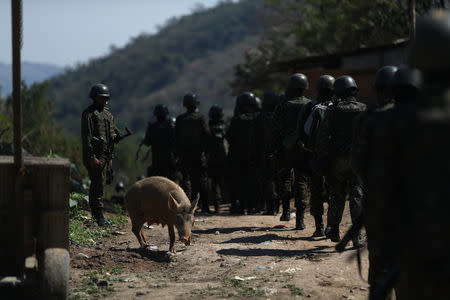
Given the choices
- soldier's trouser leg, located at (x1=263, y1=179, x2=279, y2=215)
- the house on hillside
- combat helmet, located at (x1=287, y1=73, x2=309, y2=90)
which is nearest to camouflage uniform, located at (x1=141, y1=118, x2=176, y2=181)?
soldier's trouser leg, located at (x1=263, y1=179, x2=279, y2=215)

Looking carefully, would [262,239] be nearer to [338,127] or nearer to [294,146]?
[294,146]

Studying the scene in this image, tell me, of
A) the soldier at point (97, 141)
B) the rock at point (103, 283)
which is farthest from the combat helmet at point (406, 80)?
the soldier at point (97, 141)

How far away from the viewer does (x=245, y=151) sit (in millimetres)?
12914

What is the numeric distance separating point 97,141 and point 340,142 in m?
3.78

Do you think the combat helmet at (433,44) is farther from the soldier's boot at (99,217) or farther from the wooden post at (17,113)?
the soldier's boot at (99,217)

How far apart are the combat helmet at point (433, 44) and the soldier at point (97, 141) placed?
7.21 metres

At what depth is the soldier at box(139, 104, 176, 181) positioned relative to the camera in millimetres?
13477

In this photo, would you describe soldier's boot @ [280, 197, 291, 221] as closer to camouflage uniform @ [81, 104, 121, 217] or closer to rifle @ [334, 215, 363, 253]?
camouflage uniform @ [81, 104, 121, 217]

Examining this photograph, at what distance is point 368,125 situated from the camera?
16.0 feet

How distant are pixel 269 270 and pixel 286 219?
3804 mm

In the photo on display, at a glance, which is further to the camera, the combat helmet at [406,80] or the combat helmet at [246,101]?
the combat helmet at [246,101]

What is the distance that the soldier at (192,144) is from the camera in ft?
42.1

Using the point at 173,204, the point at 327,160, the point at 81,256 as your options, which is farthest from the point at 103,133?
the point at 327,160

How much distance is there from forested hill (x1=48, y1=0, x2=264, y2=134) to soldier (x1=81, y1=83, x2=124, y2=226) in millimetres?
91748
